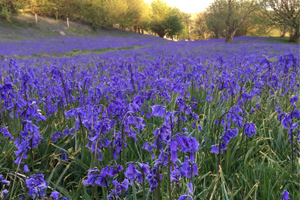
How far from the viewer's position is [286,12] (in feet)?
104

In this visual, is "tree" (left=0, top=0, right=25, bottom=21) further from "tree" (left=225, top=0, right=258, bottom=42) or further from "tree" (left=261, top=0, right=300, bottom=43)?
"tree" (left=261, top=0, right=300, bottom=43)

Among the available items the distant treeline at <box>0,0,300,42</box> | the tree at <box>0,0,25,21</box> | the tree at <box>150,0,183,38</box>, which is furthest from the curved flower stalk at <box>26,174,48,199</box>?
the tree at <box>150,0,183,38</box>

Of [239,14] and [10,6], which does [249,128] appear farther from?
[10,6]

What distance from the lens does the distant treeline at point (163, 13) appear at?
31.6m

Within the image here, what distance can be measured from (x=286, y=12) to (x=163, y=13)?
44.7 meters

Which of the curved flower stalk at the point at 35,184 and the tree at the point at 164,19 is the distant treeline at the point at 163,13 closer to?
the tree at the point at 164,19

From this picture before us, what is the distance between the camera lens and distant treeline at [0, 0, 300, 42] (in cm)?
3164

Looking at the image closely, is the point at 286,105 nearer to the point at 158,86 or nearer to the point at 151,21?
the point at 158,86

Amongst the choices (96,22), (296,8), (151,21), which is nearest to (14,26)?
(96,22)

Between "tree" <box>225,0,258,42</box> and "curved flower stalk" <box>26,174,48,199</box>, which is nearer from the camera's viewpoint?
"curved flower stalk" <box>26,174,48,199</box>

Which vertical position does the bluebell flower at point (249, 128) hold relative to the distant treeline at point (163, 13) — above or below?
below

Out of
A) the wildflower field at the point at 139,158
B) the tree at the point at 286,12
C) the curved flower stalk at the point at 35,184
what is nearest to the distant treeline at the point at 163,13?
the tree at the point at 286,12

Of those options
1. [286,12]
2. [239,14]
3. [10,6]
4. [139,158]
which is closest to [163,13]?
[239,14]

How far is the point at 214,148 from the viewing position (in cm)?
192
